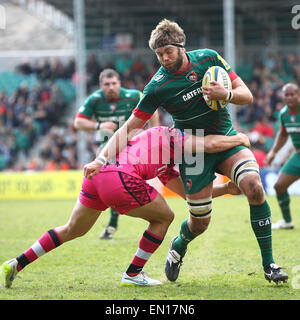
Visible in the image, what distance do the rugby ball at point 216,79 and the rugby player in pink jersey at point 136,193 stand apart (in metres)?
0.35

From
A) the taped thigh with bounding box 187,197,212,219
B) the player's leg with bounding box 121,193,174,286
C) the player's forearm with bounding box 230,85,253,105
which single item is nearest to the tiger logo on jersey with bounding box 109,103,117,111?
the taped thigh with bounding box 187,197,212,219

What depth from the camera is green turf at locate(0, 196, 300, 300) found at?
543 centimetres

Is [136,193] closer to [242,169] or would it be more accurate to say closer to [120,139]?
[120,139]

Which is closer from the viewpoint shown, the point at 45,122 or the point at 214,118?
the point at 214,118

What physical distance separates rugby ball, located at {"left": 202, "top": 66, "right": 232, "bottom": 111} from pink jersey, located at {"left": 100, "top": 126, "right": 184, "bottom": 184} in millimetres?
527

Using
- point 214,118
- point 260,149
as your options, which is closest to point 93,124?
point 214,118

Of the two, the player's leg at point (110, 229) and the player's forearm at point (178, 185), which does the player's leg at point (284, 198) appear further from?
the player's forearm at point (178, 185)

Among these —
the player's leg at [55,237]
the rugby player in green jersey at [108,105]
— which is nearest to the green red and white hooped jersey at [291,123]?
the rugby player in green jersey at [108,105]

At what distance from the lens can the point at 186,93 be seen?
227 inches

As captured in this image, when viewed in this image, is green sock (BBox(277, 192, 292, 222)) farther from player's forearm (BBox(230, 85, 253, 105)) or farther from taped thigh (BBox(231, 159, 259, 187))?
player's forearm (BBox(230, 85, 253, 105))

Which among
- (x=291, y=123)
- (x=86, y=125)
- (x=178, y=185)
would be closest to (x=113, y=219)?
(x=86, y=125)
